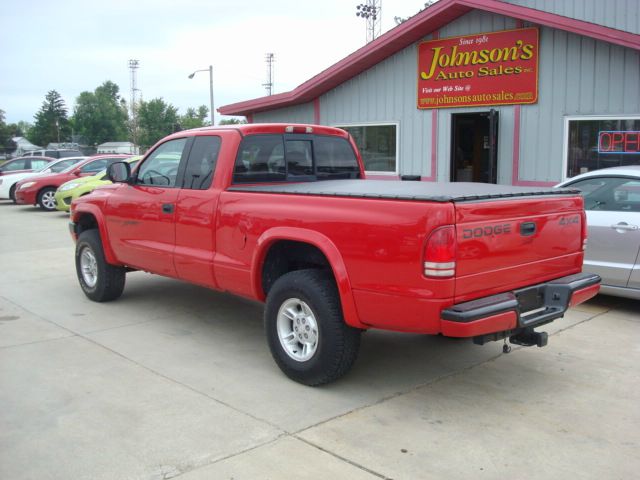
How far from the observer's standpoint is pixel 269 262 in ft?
16.9

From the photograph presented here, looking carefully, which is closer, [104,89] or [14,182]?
[14,182]

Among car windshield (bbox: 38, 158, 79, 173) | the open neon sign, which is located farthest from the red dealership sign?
car windshield (bbox: 38, 158, 79, 173)

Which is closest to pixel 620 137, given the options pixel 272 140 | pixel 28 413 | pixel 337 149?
pixel 337 149

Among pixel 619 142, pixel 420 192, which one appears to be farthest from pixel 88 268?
pixel 619 142

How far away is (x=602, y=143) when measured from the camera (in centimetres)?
1038

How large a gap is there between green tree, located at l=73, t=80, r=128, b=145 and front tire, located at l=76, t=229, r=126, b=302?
322ft

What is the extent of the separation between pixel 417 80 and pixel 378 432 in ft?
32.3

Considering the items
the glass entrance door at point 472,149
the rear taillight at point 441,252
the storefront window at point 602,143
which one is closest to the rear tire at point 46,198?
the glass entrance door at point 472,149

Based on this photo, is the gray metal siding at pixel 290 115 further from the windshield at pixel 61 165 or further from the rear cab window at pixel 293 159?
the rear cab window at pixel 293 159

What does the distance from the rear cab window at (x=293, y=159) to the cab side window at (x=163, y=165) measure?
2.73ft

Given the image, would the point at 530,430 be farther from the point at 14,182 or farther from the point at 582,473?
the point at 14,182

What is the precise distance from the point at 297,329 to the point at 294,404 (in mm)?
584

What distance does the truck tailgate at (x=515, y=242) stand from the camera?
154 inches

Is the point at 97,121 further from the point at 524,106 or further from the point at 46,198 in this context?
the point at 524,106
